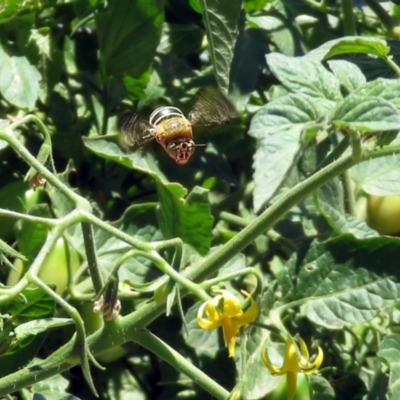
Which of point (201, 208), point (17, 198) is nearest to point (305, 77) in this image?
point (201, 208)

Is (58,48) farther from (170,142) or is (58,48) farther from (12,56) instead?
(170,142)

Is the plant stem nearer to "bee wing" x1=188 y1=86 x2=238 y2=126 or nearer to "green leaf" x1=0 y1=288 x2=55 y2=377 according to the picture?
"bee wing" x1=188 y1=86 x2=238 y2=126

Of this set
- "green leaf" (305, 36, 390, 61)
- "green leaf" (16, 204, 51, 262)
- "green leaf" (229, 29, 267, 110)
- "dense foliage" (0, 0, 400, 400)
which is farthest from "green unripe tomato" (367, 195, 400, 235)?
"green leaf" (16, 204, 51, 262)

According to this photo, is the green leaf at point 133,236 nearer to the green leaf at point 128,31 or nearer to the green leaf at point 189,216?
the green leaf at point 189,216

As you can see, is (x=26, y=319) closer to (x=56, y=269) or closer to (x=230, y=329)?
(x=56, y=269)

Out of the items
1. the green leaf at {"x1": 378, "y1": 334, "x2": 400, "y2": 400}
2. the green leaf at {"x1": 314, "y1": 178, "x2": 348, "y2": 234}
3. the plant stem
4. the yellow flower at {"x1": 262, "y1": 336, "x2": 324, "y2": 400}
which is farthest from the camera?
the plant stem

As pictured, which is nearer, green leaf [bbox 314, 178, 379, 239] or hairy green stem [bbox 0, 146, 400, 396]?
hairy green stem [bbox 0, 146, 400, 396]
